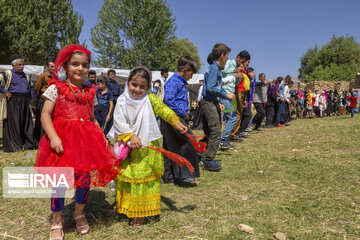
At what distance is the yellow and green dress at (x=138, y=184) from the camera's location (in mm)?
2555

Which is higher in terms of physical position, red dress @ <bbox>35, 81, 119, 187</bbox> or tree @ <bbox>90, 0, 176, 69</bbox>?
tree @ <bbox>90, 0, 176, 69</bbox>

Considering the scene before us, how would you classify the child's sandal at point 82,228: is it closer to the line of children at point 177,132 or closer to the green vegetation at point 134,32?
the line of children at point 177,132

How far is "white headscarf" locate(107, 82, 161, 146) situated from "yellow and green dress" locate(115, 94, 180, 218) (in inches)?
5.1

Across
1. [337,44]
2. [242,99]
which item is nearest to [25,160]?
[242,99]

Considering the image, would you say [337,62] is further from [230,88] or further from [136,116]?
[136,116]

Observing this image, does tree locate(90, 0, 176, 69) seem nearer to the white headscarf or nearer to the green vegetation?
the green vegetation

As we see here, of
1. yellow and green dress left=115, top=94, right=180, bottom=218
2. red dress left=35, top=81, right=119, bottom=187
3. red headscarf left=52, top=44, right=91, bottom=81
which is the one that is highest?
red headscarf left=52, top=44, right=91, bottom=81

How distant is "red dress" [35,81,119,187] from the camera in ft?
7.39

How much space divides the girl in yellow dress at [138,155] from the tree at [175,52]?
104ft

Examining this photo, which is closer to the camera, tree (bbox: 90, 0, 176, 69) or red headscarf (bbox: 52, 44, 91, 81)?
red headscarf (bbox: 52, 44, 91, 81)

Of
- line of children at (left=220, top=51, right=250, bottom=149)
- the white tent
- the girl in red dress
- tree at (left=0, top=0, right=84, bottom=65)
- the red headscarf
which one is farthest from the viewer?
tree at (left=0, top=0, right=84, bottom=65)

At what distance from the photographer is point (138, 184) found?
102 inches

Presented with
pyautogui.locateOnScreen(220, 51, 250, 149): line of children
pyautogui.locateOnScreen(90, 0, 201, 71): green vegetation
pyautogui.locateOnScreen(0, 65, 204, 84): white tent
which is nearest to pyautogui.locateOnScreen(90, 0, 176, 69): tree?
pyautogui.locateOnScreen(90, 0, 201, 71): green vegetation

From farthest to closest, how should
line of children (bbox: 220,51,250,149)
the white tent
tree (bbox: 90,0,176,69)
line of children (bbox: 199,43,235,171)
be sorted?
tree (bbox: 90,0,176,69) → the white tent → line of children (bbox: 220,51,250,149) → line of children (bbox: 199,43,235,171)
